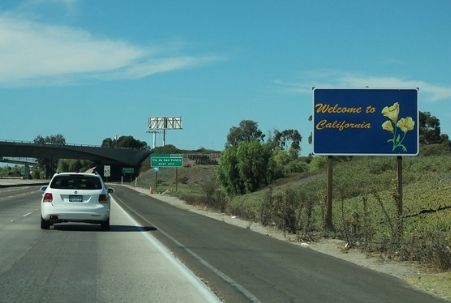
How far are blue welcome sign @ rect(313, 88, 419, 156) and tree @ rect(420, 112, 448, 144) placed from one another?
9505cm

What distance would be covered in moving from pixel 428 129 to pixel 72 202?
102m

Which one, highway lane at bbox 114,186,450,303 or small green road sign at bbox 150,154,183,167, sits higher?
small green road sign at bbox 150,154,183,167

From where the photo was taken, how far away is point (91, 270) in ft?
42.2

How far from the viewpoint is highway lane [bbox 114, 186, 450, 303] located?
34.1ft

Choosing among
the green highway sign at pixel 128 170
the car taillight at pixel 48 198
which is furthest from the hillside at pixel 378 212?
the green highway sign at pixel 128 170

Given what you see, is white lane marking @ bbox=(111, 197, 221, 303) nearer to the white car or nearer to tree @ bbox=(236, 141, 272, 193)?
the white car

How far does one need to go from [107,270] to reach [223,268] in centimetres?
229

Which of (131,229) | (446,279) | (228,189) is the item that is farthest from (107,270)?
(228,189)

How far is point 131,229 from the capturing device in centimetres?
2388

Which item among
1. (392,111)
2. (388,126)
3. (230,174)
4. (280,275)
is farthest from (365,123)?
(230,174)

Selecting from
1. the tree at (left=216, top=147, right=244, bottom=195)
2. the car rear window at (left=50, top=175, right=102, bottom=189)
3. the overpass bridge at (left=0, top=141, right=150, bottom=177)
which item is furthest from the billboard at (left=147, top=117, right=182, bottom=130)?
the car rear window at (left=50, top=175, right=102, bottom=189)

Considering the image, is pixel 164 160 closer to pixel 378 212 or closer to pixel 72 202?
pixel 378 212

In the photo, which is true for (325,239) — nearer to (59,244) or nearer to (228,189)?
(59,244)

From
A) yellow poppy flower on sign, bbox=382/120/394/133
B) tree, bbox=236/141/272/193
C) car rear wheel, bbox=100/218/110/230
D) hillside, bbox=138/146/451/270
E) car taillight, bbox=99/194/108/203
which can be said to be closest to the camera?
hillside, bbox=138/146/451/270
